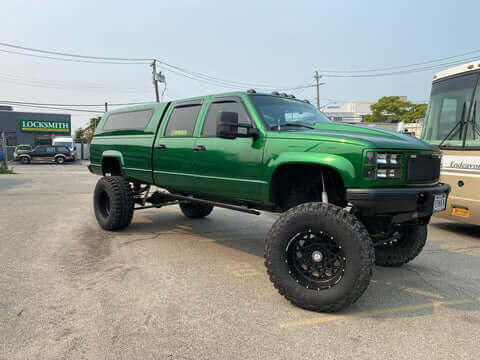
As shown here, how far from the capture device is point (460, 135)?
599cm

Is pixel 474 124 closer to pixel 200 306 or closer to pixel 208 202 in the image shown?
pixel 208 202

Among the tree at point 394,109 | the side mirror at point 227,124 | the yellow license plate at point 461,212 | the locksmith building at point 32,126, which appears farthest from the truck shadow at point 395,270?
the tree at point 394,109

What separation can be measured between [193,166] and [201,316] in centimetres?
212

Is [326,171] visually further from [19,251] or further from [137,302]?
[19,251]

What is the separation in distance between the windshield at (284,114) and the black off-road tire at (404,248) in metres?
1.70

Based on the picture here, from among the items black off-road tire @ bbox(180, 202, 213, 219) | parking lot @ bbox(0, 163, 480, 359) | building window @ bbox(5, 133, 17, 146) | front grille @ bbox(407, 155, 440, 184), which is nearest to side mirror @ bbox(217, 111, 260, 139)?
parking lot @ bbox(0, 163, 480, 359)

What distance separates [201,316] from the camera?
3.11 meters

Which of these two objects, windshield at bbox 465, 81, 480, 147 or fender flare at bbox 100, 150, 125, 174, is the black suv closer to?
fender flare at bbox 100, 150, 125, 174

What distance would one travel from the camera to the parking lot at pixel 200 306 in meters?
2.63

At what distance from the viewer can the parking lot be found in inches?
103

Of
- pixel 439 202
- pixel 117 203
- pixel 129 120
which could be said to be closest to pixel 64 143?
pixel 129 120

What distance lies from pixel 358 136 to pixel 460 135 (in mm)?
3534

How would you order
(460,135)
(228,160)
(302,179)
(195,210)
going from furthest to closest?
(195,210) < (460,135) < (228,160) < (302,179)

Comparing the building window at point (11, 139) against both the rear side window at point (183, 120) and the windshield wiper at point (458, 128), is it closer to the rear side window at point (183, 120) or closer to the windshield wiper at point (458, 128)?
the rear side window at point (183, 120)
